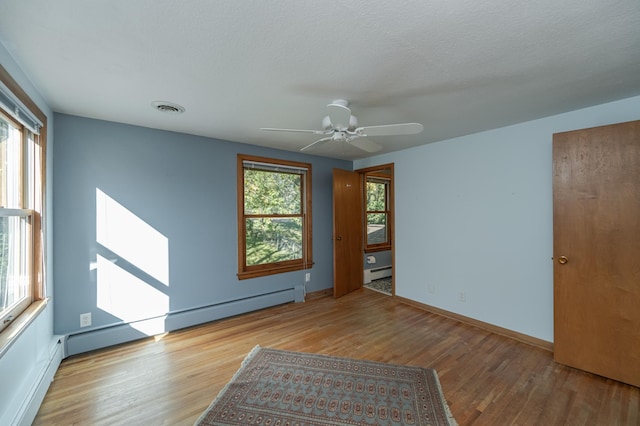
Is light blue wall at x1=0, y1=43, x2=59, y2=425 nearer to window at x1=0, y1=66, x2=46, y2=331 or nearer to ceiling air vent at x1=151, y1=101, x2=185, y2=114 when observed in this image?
window at x1=0, y1=66, x2=46, y2=331

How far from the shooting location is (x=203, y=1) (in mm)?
1134

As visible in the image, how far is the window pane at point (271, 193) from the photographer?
144 inches

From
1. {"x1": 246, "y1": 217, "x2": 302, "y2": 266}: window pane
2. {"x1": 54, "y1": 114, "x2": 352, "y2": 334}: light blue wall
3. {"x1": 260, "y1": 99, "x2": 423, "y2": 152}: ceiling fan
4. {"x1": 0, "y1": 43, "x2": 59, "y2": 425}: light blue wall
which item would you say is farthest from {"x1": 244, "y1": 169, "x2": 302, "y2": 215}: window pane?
{"x1": 0, "y1": 43, "x2": 59, "y2": 425}: light blue wall

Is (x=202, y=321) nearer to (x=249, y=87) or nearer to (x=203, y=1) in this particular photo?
(x=249, y=87)

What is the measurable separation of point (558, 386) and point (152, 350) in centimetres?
361

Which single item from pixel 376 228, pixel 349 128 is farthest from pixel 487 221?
pixel 376 228

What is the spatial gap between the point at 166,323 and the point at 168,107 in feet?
7.57

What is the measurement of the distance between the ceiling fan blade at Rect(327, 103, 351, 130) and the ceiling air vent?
1433 mm

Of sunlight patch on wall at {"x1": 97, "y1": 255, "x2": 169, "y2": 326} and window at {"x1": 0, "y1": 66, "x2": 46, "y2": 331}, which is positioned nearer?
window at {"x1": 0, "y1": 66, "x2": 46, "y2": 331}

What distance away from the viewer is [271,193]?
384cm

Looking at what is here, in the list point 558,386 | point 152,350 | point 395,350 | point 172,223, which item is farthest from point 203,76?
point 558,386

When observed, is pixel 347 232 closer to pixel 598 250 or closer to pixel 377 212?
pixel 377 212

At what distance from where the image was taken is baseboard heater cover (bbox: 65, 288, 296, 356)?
97.5 inches

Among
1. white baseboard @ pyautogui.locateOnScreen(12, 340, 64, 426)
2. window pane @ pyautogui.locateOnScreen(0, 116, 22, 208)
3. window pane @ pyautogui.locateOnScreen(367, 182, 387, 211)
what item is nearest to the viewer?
white baseboard @ pyautogui.locateOnScreen(12, 340, 64, 426)
